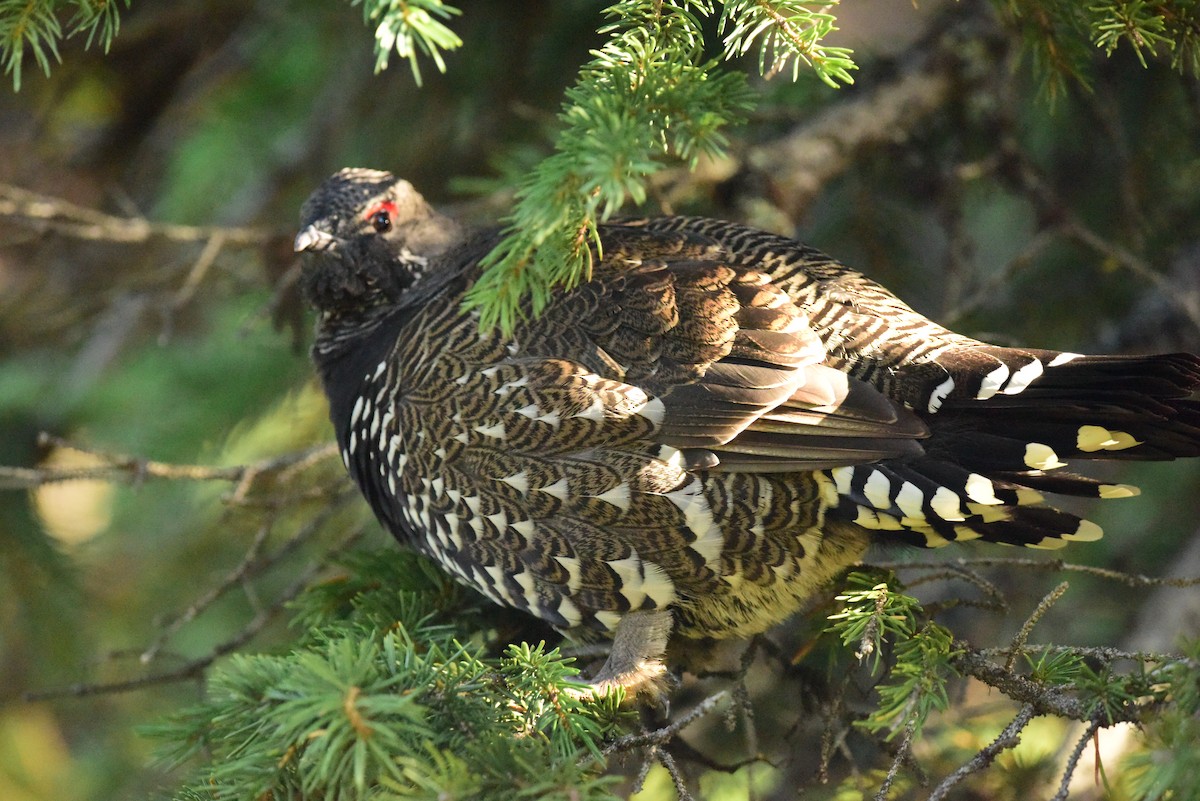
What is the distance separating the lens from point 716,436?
8.89ft

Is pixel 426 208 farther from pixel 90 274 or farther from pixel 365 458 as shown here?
pixel 90 274

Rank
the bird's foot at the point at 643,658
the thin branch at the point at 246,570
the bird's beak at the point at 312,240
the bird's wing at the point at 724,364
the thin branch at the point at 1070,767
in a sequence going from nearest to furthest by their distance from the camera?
1. the thin branch at the point at 1070,767
2. the bird's wing at the point at 724,364
3. the bird's foot at the point at 643,658
4. the thin branch at the point at 246,570
5. the bird's beak at the point at 312,240

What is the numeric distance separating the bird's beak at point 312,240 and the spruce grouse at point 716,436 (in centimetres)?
53

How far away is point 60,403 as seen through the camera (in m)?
4.80

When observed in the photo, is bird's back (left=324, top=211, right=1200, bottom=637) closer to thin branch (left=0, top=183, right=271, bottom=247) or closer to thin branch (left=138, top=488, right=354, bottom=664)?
thin branch (left=138, top=488, right=354, bottom=664)

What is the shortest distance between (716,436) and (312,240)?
5.12ft

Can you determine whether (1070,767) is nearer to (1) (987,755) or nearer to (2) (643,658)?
(1) (987,755)

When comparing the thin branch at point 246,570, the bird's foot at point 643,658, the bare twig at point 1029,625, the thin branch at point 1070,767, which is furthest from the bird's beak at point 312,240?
the thin branch at point 1070,767

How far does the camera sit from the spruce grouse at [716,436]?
8.48 ft

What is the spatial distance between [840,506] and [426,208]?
1892 mm

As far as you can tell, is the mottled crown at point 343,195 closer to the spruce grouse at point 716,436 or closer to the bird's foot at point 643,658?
the spruce grouse at point 716,436

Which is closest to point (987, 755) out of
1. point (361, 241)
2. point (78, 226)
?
point (361, 241)

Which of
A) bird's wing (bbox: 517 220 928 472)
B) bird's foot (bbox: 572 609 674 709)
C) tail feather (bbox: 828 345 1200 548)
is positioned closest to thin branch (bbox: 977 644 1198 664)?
tail feather (bbox: 828 345 1200 548)

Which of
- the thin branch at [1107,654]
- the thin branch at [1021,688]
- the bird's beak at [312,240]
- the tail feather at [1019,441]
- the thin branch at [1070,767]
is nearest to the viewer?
the thin branch at [1070,767]
